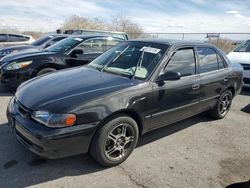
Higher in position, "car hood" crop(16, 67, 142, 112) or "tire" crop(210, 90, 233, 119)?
"car hood" crop(16, 67, 142, 112)

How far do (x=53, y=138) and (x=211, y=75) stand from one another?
312cm

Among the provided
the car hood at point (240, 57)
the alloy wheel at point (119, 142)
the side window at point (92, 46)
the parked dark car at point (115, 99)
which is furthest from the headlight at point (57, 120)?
the car hood at point (240, 57)

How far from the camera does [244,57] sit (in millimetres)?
8070

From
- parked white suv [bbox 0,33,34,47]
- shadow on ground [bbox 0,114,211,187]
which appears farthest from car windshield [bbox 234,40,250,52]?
parked white suv [bbox 0,33,34,47]

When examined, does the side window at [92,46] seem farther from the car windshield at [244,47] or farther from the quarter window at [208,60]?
the car windshield at [244,47]

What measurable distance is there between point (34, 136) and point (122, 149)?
1.17 m

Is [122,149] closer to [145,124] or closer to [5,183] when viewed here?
A: [145,124]

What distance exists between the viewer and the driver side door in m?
3.64

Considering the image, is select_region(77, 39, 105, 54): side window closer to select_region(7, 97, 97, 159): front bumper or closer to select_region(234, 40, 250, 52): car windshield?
select_region(7, 97, 97, 159): front bumper

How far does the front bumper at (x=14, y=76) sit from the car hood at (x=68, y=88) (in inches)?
102

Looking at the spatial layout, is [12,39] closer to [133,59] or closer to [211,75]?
[133,59]

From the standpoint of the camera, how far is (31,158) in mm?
3359

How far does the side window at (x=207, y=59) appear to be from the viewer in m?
4.45

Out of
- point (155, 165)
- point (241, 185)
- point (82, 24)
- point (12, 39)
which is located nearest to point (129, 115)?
point (155, 165)
